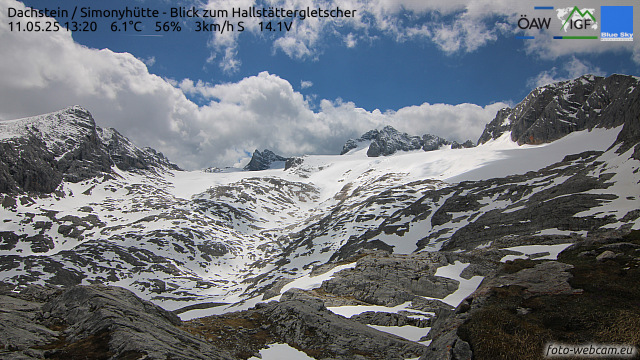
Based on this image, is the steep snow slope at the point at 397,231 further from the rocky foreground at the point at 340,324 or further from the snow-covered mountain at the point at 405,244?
the rocky foreground at the point at 340,324

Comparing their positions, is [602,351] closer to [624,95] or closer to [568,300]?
[568,300]

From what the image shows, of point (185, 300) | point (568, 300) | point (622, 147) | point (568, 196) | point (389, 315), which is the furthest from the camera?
point (185, 300)

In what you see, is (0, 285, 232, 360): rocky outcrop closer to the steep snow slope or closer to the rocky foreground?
the rocky foreground


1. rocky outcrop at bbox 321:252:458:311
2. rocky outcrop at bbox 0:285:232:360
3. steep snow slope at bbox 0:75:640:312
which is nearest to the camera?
rocky outcrop at bbox 0:285:232:360

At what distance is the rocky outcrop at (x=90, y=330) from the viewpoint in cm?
1495

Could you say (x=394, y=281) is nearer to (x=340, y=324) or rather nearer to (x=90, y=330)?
(x=340, y=324)

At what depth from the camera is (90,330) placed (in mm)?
17156

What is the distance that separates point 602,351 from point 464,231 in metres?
88.6

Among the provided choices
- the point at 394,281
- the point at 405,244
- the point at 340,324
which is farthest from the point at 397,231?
the point at 340,324

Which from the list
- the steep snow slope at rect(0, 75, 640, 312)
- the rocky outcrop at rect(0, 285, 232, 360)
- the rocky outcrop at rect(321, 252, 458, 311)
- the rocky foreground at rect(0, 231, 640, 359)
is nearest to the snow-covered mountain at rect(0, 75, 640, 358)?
the rocky outcrop at rect(321, 252, 458, 311)

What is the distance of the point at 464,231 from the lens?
318ft

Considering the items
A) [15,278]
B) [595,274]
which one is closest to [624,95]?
[595,274]

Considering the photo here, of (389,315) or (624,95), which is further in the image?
(624,95)

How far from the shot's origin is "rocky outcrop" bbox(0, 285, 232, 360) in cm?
1495
